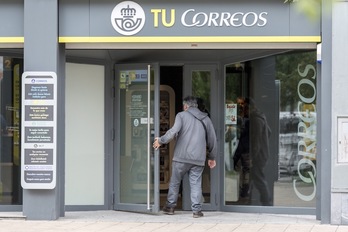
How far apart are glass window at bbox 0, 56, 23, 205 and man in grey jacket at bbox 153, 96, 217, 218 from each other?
2.22 meters

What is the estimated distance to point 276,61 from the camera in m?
10.2

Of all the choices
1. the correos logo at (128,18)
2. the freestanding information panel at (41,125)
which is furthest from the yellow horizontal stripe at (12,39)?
the correos logo at (128,18)

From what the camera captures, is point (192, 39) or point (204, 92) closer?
point (192, 39)

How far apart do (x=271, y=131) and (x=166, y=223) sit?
2.34 meters

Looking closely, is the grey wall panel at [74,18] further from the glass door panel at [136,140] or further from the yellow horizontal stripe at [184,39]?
the glass door panel at [136,140]

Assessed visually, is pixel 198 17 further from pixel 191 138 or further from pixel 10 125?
pixel 10 125

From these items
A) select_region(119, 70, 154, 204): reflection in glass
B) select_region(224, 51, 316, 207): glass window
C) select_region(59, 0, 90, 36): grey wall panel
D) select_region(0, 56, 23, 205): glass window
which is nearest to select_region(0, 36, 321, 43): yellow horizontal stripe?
select_region(59, 0, 90, 36): grey wall panel

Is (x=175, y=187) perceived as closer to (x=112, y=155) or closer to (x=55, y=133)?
(x=112, y=155)

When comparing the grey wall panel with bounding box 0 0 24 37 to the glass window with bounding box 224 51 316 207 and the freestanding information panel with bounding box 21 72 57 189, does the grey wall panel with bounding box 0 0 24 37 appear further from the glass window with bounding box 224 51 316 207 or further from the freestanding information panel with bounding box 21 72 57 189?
the glass window with bounding box 224 51 316 207

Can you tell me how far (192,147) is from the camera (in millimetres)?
9758

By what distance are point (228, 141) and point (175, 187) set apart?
1316mm

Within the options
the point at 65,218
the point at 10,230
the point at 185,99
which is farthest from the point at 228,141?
the point at 10,230

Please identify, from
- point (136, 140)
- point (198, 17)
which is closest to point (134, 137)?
point (136, 140)

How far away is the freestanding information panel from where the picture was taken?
9.23 meters
